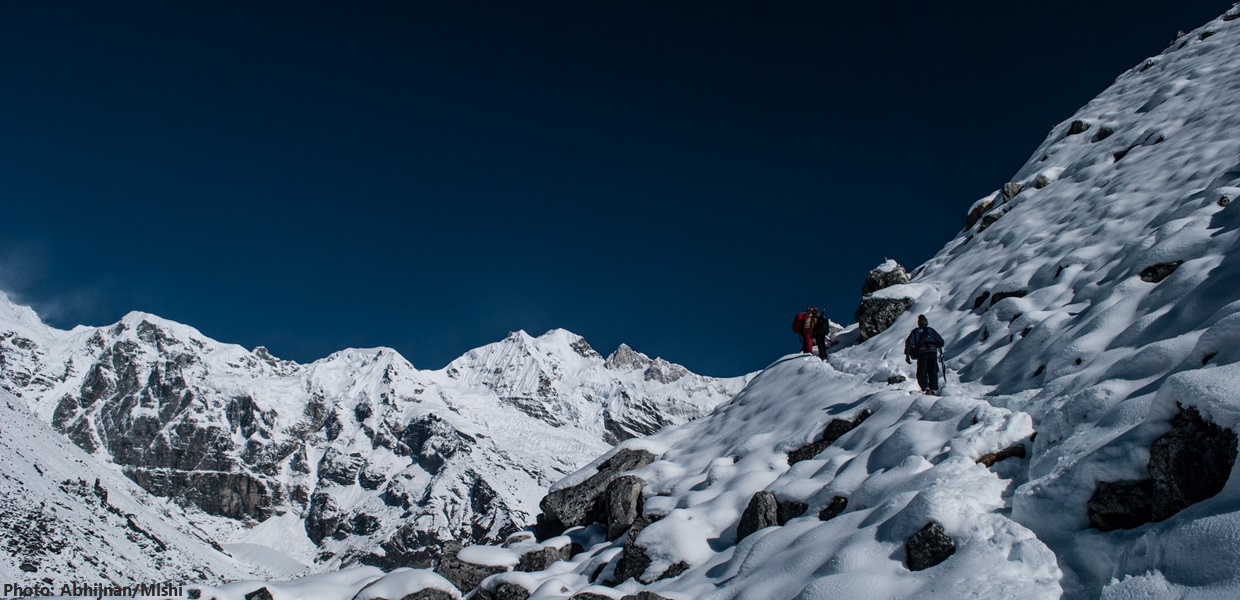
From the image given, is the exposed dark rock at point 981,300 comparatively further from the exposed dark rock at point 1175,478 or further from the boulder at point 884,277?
the exposed dark rock at point 1175,478

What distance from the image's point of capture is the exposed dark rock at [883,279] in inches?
1029

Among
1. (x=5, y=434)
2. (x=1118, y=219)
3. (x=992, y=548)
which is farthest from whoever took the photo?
(x=5, y=434)

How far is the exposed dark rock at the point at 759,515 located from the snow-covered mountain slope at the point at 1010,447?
32 millimetres

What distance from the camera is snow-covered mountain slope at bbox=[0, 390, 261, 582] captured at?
10812 centimetres

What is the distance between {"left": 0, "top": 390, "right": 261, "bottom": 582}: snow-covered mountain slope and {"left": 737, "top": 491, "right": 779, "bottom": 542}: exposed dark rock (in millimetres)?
117341

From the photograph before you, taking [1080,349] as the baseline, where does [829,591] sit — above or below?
below

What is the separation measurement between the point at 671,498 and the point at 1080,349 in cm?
742

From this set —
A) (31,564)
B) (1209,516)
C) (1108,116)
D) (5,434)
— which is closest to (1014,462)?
(1209,516)

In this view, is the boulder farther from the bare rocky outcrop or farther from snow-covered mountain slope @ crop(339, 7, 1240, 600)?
the bare rocky outcrop

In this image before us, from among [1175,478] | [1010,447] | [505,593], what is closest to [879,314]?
[1010,447]

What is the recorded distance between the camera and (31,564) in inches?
4070

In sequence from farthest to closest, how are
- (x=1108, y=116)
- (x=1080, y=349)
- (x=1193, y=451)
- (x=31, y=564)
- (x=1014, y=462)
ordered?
(x=31, y=564), (x=1108, y=116), (x=1080, y=349), (x=1014, y=462), (x=1193, y=451)

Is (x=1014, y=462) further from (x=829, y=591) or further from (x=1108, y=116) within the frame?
(x=1108, y=116)

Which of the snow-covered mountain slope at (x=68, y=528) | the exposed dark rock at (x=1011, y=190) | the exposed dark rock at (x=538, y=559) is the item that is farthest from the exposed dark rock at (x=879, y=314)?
the snow-covered mountain slope at (x=68, y=528)
